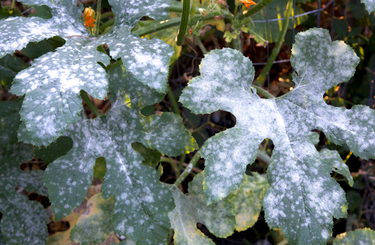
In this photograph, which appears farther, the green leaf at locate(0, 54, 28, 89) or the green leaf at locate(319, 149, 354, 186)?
the green leaf at locate(0, 54, 28, 89)

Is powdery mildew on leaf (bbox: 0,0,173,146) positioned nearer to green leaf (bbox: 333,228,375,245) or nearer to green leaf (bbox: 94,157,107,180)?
green leaf (bbox: 94,157,107,180)

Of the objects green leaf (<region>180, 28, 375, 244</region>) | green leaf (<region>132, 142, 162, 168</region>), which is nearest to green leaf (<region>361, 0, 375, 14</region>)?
green leaf (<region>180, 28, 375, 244</region>)

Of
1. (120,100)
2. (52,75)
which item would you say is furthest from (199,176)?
(52,75)

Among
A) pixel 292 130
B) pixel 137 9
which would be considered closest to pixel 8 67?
pixel 137 9

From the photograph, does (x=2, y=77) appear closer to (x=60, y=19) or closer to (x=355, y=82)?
(x=60, y=19)

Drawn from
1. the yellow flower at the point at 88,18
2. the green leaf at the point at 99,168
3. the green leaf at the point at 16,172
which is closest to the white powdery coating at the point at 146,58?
the yellow flower at the point at 88,18

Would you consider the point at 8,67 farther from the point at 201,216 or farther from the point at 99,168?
the point at 201,216

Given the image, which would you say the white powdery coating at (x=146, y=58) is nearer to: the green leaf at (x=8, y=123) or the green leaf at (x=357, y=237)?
the green leaf at (x=8, y=123)
